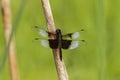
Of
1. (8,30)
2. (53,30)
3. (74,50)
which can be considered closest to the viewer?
(53,30)

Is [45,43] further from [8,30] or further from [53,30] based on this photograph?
[8,30]

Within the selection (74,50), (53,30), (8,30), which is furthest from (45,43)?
(74,50)

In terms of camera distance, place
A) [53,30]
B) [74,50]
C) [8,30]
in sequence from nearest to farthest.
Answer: [53,30]
[8,30]
[74,50]

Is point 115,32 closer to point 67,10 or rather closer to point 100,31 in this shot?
point 67,10

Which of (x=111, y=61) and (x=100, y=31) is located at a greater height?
(x=100, y=31)

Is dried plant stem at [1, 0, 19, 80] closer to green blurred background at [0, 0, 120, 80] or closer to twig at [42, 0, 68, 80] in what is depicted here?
twig at [42, 0, 68, 80]

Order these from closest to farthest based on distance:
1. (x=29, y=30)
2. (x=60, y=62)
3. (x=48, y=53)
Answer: (x=60, y=62)
(x=48, y=53)
(x=29, y=30)

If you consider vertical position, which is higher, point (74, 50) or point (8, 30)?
point (8, 30)

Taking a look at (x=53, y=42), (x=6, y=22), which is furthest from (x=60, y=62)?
(x=6, y=22)
